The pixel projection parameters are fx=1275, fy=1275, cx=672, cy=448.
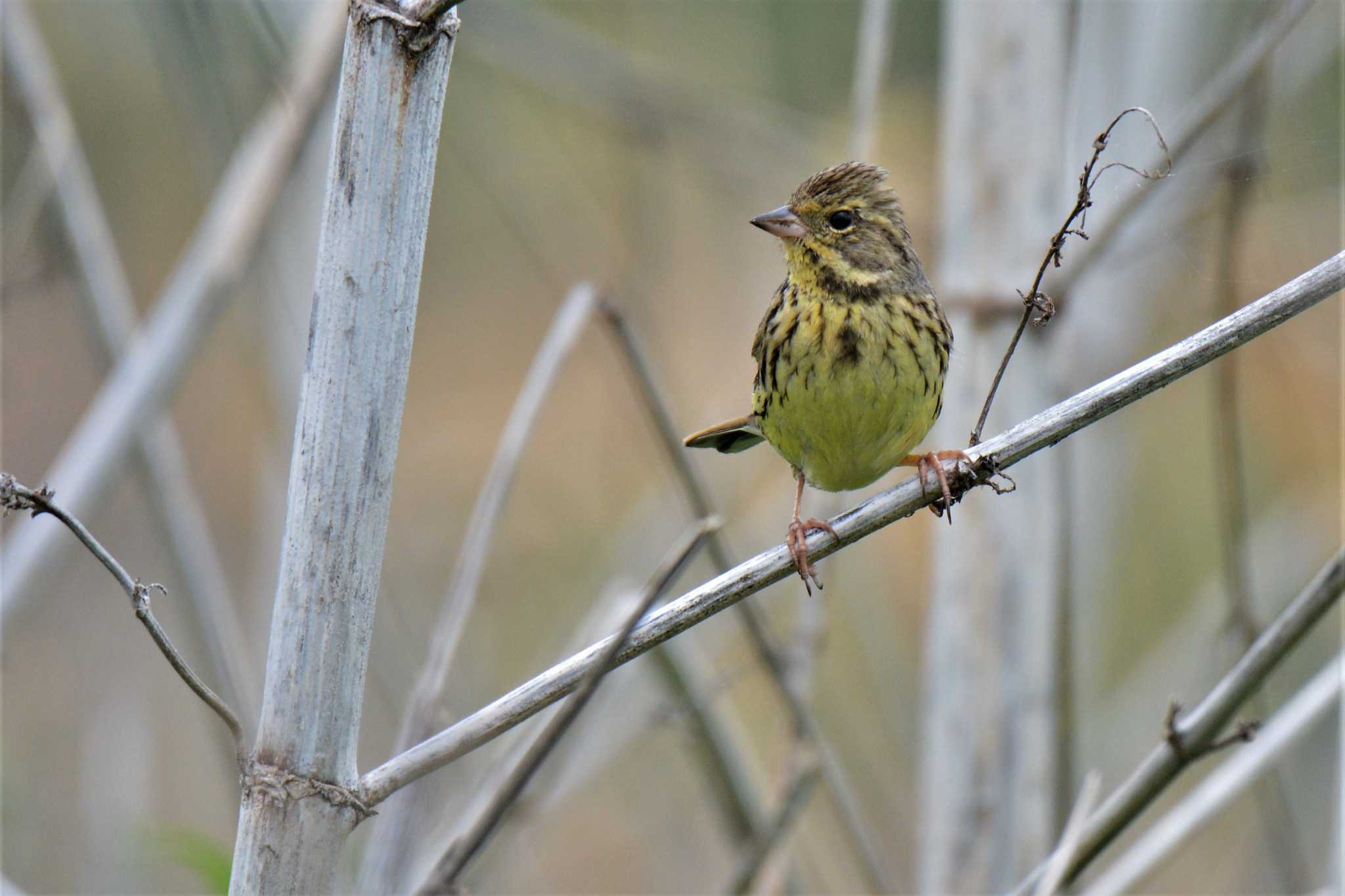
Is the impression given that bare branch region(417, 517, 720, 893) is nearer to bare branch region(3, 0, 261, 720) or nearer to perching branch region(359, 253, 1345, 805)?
perching branch region(359, 253, 1345, 805)

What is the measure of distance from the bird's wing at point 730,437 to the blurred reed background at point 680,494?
47cm

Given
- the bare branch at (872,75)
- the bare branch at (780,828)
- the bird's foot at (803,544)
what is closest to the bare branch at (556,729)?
the bird's foot at (803,544)

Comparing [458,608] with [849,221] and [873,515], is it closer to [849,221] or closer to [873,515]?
[873,515]

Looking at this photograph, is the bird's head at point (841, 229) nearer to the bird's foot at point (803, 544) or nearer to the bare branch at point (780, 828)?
the bird's foot at point (803, 544)

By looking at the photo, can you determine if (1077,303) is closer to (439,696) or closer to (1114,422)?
(1114,422)

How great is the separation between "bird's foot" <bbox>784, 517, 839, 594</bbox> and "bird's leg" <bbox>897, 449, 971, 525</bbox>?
0.18 m

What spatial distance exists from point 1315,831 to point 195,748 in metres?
4.48

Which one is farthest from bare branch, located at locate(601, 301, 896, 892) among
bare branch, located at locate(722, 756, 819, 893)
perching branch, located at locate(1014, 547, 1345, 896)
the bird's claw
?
perching branch, located at locate(1014, 547, 1345, 896)

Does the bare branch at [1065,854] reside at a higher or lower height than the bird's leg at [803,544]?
lower

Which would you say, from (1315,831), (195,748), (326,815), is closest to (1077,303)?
(1315,831)

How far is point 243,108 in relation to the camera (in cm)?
464

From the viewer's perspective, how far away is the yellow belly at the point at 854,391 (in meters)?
2.56

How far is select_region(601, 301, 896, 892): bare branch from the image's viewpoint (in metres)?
2.72

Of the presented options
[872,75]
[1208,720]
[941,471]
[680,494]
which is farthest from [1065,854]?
[680,494]
